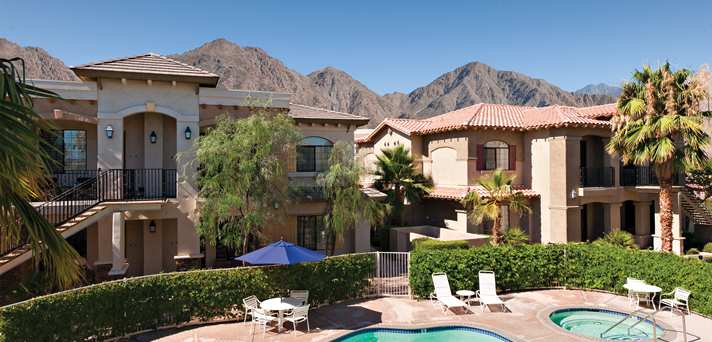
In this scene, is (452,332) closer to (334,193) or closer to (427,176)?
(334,193)

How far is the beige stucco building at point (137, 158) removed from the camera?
52.1ft

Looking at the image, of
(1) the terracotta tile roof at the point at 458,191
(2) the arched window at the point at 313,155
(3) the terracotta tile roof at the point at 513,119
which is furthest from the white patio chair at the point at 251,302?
(3) the terracotta tile roof at the point at 513,119

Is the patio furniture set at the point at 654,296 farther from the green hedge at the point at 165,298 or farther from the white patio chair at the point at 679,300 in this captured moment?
the green hedge at the point at 165,298

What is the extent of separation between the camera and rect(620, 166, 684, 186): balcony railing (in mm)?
25828

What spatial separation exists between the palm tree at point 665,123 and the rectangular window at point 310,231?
1511 cm

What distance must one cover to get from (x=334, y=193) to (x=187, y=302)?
791 cm

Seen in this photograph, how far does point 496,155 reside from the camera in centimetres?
2570

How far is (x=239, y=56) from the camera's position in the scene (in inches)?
4355

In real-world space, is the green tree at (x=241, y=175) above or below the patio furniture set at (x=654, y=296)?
above

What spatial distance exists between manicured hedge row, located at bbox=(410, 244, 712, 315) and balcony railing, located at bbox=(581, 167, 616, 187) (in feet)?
31.0

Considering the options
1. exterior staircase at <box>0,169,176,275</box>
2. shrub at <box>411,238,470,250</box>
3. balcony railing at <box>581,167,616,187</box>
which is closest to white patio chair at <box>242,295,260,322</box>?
exterior staircase at <box>0,169,176,275</box>

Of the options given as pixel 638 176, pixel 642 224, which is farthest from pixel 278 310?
pixel 642 224

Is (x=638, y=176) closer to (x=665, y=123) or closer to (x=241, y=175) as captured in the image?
(x=665, y=123)

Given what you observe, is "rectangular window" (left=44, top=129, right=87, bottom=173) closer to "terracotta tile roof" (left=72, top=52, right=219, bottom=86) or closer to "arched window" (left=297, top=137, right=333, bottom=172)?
"terracotta tile roof" (left=72, top=52, right=219, bottom=86)
